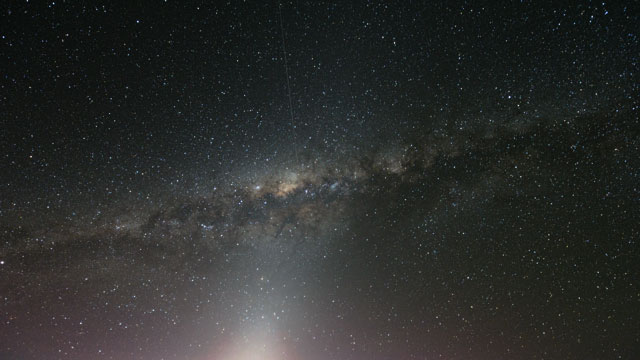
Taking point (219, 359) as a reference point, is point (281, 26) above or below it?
below

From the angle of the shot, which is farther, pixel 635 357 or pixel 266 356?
pixel 266 356

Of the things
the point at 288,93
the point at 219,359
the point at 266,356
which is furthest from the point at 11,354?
the point at 288,93

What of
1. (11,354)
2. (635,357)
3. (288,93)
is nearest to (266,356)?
(288,93)

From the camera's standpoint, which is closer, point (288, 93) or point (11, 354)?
point (288, 93)

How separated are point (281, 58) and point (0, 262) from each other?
433cm

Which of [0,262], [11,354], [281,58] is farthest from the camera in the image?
[11,354]

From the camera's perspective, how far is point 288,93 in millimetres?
2830

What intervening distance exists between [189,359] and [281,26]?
10.6 m

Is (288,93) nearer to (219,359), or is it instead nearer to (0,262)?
(0,262)

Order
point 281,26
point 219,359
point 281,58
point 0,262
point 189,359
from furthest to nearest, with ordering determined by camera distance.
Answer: point 219,359 < point 189,359 < point 0,262 < point 281,58 < point 281,26

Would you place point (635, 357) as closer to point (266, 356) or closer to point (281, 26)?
point (266, 356)

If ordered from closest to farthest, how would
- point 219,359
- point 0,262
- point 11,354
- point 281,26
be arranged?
point 281,26 → point 0,262 → point 219,359 → point 11,354

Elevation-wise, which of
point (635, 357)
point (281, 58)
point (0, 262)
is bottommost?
point (635, 357)

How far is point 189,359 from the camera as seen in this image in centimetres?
970
